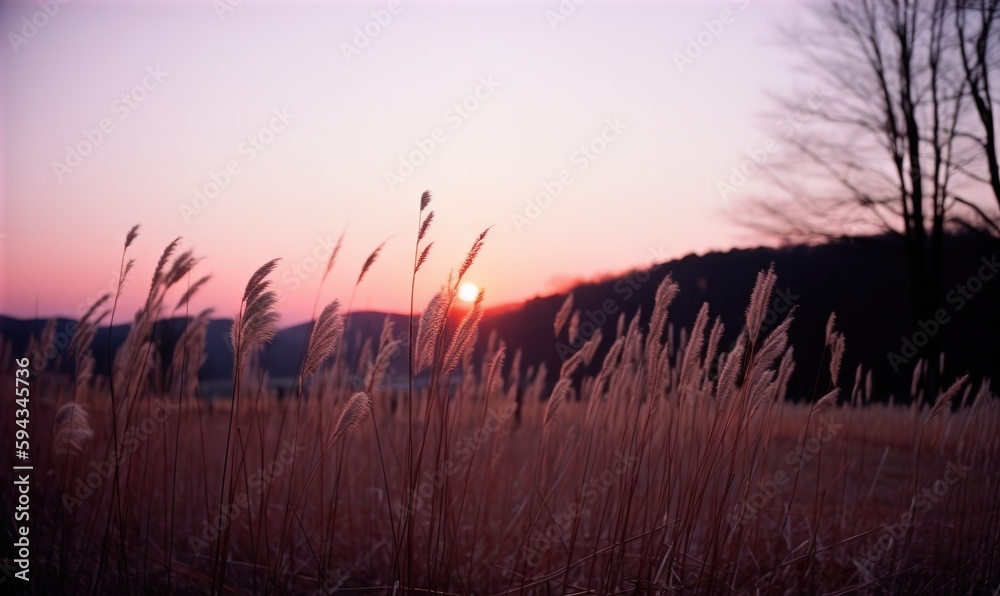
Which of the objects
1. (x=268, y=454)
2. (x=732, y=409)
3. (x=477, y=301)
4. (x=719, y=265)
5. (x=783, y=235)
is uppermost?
(x=783, y=235)

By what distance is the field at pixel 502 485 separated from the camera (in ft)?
5.99

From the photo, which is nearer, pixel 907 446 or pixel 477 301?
pixel 477 301

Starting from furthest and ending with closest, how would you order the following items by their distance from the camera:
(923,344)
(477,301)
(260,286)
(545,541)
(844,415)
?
(844,415), (923,344), (545,541), (477,301), (260,286)

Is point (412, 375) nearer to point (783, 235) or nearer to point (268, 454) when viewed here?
point (268, 454)

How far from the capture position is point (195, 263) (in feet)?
6.17

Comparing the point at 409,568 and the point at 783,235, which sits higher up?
the point at 783,235

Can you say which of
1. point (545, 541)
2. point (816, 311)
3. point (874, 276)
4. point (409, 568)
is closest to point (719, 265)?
point (816, 311)

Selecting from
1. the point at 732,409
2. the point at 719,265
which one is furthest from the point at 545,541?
the point at 719,265

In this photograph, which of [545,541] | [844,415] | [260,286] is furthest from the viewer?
[844,415]

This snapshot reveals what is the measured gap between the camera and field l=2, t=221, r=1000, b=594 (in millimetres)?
1825

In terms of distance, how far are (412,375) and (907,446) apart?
3.69 meters

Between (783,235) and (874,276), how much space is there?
609 mm

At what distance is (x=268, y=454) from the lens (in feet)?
14.9

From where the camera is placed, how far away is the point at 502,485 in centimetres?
419
